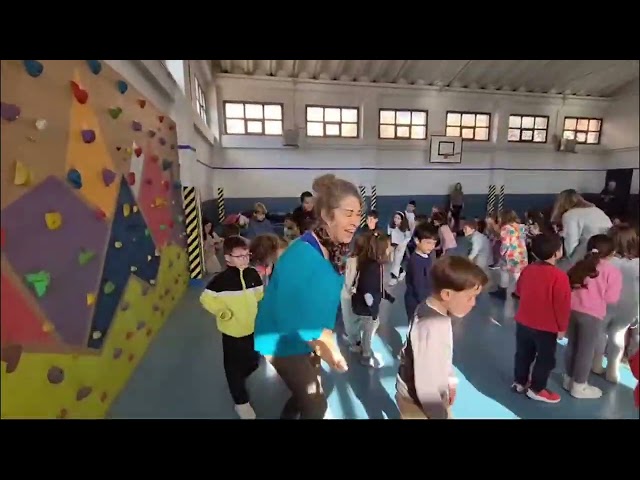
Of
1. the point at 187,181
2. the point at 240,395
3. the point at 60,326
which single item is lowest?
the point at 240,395

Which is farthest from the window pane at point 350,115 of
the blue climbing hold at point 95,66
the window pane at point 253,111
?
the blue climbing hold at point 95,66

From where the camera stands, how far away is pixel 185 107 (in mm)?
1418

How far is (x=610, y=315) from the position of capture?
1.33 metres

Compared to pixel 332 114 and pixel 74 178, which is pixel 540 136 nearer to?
pixel 332 114

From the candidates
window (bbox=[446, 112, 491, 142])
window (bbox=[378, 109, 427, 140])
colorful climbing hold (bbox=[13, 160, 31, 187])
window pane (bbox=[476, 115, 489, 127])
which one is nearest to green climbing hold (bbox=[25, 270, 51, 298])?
colorful climbing hold (bbox=[13, 160, 31, 187])

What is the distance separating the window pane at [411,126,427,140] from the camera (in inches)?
56.7

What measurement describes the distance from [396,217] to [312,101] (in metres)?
0.70

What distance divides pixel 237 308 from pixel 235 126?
0.81 meters

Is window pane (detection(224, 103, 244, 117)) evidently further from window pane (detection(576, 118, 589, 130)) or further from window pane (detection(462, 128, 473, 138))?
window pane (detection(576, 118, 589, 130))

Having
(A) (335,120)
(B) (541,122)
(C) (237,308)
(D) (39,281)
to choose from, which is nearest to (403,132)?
(A) (335,120)

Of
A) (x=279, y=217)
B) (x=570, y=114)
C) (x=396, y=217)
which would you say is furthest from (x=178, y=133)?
(x=570, y=114)

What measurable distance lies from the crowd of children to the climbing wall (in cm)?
34

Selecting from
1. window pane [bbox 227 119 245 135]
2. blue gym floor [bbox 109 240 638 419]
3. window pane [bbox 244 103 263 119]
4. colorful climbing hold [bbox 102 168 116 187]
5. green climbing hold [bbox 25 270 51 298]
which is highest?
window pane [bbox 244 103 263 119]

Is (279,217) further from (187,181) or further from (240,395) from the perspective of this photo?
(240,395)
